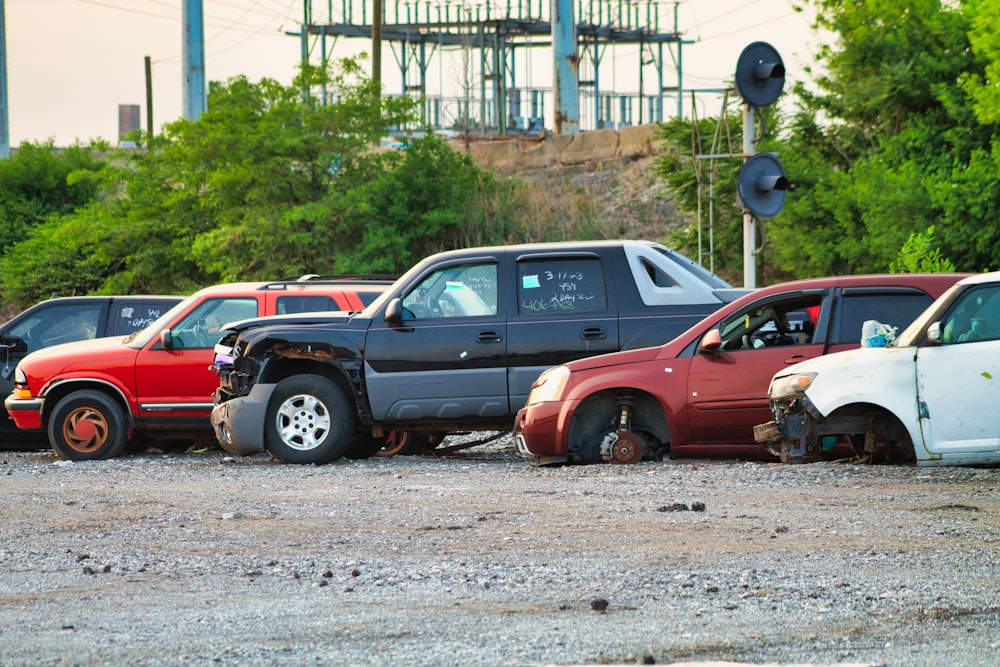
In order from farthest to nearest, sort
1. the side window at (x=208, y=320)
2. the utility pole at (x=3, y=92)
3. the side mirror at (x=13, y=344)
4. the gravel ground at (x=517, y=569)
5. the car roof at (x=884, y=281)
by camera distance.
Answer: the utility pole at (x=3, y=92) → the side mirror at (x=13, y=344) → the side window at (x=208, y=320) → the car roof at (x=884, y=281) → the gravel ground at (x=517, y=569)

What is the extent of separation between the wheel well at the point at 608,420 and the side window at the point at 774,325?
0.80 meters

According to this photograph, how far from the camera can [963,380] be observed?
34.6 ft

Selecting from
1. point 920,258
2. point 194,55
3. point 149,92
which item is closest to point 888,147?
point 920,258

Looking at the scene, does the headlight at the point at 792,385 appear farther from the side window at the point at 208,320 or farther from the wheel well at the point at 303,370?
the side window at the point at 208,320

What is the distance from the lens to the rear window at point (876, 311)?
466 inches

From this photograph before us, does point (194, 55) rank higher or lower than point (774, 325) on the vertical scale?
higher

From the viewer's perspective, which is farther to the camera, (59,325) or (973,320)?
(59,325)

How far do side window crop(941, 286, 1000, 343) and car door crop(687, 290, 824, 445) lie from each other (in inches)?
52.0

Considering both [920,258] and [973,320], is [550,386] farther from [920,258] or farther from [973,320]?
[920,258]

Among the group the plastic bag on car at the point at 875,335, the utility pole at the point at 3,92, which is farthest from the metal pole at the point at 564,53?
the plastic bag on car at the point at 875,335

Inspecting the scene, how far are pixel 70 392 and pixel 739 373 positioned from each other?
705 cm

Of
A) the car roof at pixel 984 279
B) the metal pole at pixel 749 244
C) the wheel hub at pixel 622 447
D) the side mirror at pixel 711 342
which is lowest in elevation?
the wheel hub at pixel 622 447

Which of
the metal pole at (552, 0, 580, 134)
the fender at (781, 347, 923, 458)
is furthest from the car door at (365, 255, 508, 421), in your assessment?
the metal pole at (552, 0, 580, 134)

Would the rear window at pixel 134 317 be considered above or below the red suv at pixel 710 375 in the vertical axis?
above
